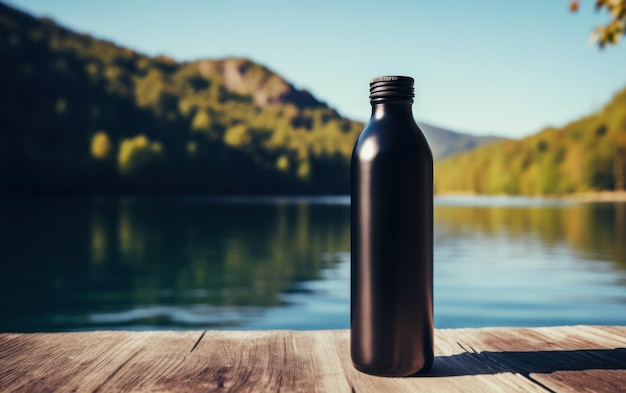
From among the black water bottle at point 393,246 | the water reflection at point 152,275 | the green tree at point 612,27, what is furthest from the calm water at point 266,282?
the black water bottle at point 393,246

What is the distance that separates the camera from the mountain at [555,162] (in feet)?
377

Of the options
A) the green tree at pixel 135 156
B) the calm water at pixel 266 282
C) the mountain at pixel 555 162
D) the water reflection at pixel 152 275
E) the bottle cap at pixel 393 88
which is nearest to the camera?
the bottle cap at pixel 393 88

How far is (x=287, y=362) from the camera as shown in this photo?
210cm

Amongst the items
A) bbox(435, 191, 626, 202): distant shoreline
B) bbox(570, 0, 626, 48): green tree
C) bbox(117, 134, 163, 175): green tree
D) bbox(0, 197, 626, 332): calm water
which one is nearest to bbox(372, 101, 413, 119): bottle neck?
→ bbox(570, 0, 626, 48): green tree

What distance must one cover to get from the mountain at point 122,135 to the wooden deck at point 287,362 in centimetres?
10670

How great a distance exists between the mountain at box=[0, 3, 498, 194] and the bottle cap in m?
107

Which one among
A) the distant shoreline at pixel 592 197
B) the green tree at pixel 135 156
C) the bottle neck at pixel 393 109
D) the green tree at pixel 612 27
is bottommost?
the bottle neck at pixel 393 109

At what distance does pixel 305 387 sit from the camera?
184cm

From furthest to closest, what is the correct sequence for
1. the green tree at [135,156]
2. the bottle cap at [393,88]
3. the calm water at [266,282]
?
the green tree at [135,156], the calm water at [266,282], the bottle cap at [393,88]

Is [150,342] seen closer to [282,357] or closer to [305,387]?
[282,357]

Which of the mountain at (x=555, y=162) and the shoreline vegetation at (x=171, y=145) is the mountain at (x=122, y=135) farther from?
the mountain at (x=555, y=162)

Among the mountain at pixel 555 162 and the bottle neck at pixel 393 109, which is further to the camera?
the mountain at pixel 555 162

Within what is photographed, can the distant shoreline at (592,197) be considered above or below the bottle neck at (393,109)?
above

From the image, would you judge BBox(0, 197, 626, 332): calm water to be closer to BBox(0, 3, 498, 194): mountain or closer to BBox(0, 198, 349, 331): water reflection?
BBox(0, 198, 349, 331): water reflection
